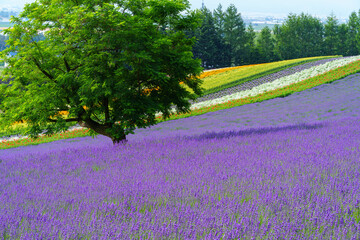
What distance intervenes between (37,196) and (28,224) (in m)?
1.09

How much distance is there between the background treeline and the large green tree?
220 feet

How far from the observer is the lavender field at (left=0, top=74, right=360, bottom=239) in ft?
9.36

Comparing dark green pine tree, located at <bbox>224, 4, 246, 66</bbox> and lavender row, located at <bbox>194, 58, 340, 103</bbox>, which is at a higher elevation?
dark green pine tree, located at <bbox>224, 4, 246, 66</bbox>

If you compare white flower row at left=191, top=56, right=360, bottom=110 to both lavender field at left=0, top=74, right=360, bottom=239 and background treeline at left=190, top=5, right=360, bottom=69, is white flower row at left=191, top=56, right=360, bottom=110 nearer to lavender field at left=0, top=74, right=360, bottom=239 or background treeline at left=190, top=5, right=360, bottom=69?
lavender field at left=0, top=74, right=360, bottom=239

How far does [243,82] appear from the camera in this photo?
35.8 metres

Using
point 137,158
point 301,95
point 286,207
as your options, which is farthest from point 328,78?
point 286,207

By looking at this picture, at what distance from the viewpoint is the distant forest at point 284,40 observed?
256 feet

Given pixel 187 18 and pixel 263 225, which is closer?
pixel 263 225

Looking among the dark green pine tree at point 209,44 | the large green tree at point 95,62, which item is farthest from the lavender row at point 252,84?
the dark green pine tree at point 209,44

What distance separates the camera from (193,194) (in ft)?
12.3

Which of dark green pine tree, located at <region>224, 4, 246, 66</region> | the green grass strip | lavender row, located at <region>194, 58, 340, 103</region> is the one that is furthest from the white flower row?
dark green pine tree, located at <region>224, 4, 246, 66</region>

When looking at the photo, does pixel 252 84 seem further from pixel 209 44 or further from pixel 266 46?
pixel 266 46

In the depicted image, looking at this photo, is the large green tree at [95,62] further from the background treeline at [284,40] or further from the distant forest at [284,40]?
the background treeline at [284,40]

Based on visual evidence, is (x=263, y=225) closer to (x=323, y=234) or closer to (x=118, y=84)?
(x=323, y=234)
